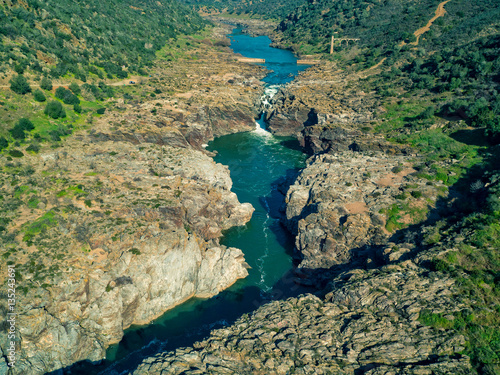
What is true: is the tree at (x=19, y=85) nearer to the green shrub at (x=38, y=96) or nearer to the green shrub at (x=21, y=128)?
the green shrub at (x=38, y=96)

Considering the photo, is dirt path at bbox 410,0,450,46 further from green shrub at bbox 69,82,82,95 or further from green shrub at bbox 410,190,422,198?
green shrub at bbox 69,82,82,95

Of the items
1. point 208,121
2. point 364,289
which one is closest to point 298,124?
point 208,121

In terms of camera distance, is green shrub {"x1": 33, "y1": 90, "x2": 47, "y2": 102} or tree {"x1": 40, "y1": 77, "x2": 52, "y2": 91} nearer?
green shrub {"x1": 33, "y1": 90, "x2": 47, "y2": 102}

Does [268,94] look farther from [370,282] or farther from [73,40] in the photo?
[370,282]

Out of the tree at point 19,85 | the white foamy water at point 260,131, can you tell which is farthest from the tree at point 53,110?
the white foamy water at point 260,131

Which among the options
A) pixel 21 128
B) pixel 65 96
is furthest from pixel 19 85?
pixel 21 128

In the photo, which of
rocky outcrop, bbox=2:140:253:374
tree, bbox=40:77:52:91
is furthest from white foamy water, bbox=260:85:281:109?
tree, bbox=40:77:52:91
